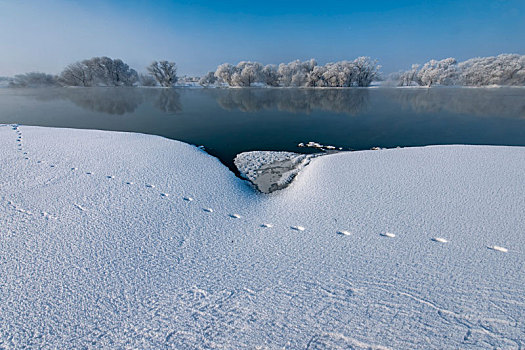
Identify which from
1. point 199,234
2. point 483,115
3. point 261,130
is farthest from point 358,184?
point 483,115

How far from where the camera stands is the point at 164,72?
2056 inches

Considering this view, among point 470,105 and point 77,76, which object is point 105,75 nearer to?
point 77,76

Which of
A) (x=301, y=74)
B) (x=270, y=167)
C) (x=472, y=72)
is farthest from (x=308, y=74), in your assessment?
(x=270, y=167)

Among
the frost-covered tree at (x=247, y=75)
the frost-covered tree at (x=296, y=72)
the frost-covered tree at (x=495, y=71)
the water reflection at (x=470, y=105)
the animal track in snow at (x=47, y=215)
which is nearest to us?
the animal track in snow at (x=47, y=215)

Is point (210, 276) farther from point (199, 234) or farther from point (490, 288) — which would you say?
point (490, 288)

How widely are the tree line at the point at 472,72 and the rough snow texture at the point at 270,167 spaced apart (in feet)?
176

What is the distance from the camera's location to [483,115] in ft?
45.4

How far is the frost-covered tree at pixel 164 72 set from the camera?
2026 inches

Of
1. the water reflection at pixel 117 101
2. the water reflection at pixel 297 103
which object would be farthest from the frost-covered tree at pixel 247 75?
the water reflection at pixel 297 103

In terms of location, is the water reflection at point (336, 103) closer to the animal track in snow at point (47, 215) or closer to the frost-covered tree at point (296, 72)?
the animal track in snow at point (47, 215)

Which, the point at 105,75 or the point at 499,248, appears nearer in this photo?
the point at 499,248

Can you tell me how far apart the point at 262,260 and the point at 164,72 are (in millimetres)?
A: 59224

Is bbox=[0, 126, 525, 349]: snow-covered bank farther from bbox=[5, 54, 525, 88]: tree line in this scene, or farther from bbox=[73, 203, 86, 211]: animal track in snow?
bbox=[5, 54, 525, 88]: tree line

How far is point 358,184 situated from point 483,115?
1510cm
